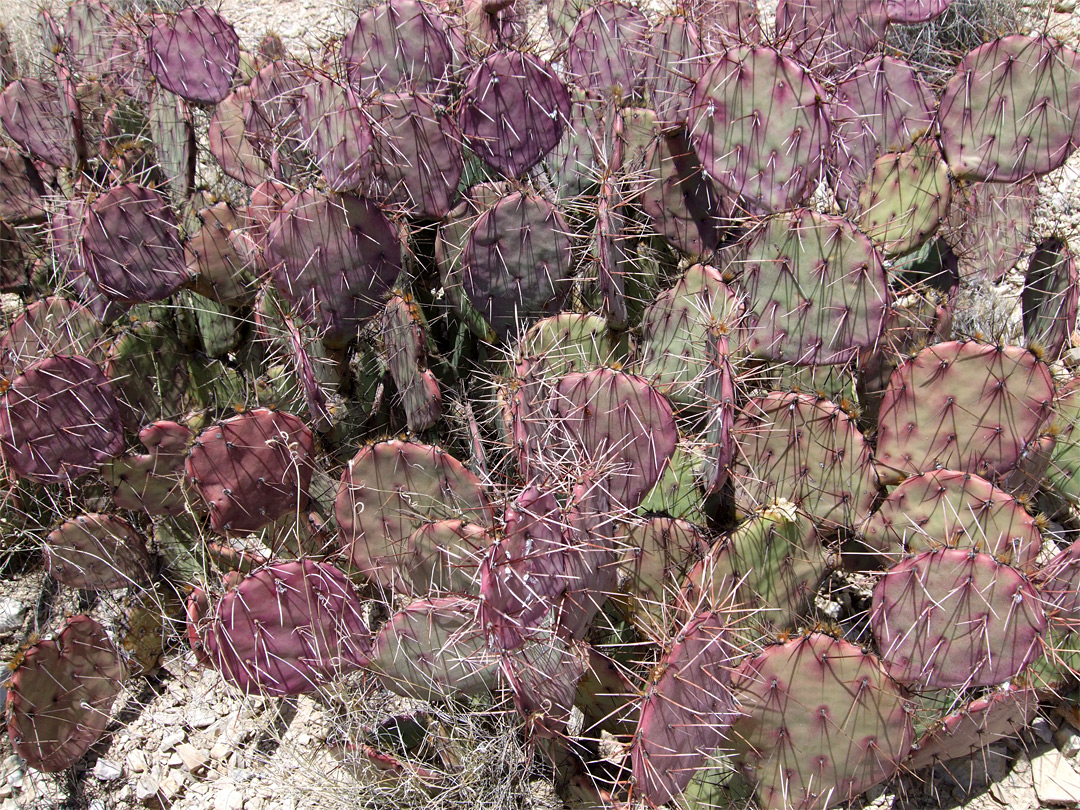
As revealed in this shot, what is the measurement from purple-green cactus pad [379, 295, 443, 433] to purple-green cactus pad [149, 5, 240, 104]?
131 centimetres

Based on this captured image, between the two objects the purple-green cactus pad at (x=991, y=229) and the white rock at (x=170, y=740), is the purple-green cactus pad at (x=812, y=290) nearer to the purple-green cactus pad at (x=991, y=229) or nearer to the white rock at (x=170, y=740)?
the purple-green cactus pad at (x=991, y=229)

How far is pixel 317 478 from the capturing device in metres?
2.56

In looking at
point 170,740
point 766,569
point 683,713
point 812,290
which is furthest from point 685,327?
point 170,740

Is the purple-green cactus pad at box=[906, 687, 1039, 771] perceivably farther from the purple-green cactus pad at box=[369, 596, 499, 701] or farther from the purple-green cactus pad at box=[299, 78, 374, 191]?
the purple-green cactus pad at box=[299, 78, 374, 191]

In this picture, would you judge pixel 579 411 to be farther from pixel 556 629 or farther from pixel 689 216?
pixel 689 216

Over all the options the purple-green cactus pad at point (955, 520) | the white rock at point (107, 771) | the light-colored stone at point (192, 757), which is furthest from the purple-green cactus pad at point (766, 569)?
the white rock at point (107, 771)

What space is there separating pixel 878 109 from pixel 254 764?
278cm

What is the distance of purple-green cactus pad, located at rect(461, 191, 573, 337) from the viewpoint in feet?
7.50

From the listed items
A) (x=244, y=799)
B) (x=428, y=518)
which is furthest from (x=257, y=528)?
(x=244, y=799)

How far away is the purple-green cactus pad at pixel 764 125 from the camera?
2.30 meters

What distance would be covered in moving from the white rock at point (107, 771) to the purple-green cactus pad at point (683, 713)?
1.55 meters

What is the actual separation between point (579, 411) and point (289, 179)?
1.48 m

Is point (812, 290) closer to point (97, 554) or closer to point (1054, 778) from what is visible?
point (1054, 778)

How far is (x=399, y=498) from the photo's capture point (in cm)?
213
